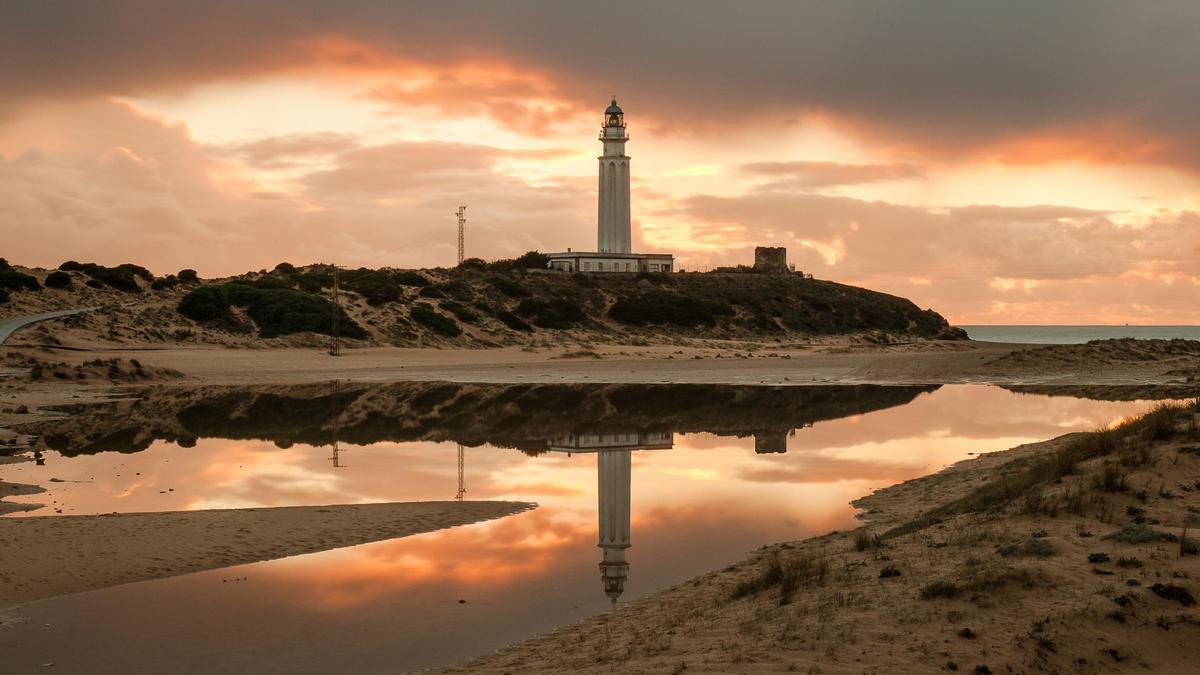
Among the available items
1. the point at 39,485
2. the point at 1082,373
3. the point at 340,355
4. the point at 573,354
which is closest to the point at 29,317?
the point at 340,355

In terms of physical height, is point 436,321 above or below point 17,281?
below

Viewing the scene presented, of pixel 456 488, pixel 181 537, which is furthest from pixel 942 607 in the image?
pixel 456 488

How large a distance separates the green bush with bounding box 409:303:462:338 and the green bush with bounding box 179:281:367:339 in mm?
4610

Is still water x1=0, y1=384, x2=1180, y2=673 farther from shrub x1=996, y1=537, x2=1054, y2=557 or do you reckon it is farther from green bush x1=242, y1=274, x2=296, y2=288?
green bush x1=242, y1=274, x2=296, y2=288

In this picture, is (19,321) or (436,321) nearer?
(19,321)

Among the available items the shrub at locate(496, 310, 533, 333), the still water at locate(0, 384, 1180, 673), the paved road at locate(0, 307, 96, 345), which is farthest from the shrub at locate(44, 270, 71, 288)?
the still water at locate(0, 384, 1180, 673)

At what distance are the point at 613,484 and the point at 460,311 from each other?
50.1 m

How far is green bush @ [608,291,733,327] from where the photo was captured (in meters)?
75.8

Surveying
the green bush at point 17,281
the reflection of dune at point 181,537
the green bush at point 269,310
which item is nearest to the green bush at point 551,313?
the green bush at point 269,310

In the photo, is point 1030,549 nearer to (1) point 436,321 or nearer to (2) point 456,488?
(2) point 456,488

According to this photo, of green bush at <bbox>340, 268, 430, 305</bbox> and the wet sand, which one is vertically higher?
green bush at <bbox>340, 268, 430, 305</bbox>

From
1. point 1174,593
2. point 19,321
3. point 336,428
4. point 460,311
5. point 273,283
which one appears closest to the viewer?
point 1174,593

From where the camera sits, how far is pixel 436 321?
63875 millimetres

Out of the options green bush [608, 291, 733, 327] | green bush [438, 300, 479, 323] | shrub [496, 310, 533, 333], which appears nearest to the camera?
green bush [438, 300, 479, 323]
